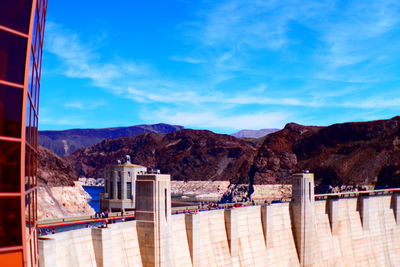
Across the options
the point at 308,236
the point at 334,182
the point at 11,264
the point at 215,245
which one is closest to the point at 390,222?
the point at 308,236

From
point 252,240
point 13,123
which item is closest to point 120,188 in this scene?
point 252,240

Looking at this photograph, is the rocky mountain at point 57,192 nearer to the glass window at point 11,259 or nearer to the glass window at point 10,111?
the glass window at point 11,259

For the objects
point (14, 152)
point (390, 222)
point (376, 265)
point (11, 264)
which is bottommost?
point (376, 265)

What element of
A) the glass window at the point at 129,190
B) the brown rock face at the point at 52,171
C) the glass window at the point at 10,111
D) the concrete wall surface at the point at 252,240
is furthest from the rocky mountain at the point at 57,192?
the glass window at the point at 10,111

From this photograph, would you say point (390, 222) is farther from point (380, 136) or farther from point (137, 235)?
point (380, 136)

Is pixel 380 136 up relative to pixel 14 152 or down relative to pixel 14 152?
up

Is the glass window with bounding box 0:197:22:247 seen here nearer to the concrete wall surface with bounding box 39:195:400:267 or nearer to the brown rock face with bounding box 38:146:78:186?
the concrete wall surface with bounding box 39:195:400:267

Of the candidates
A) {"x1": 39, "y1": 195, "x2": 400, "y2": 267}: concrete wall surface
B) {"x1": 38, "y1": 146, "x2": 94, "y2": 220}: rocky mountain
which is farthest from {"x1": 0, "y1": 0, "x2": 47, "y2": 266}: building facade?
{"x1": 38, "y1": 146, "x2": 94, "y2": 220}: rocky mountain
